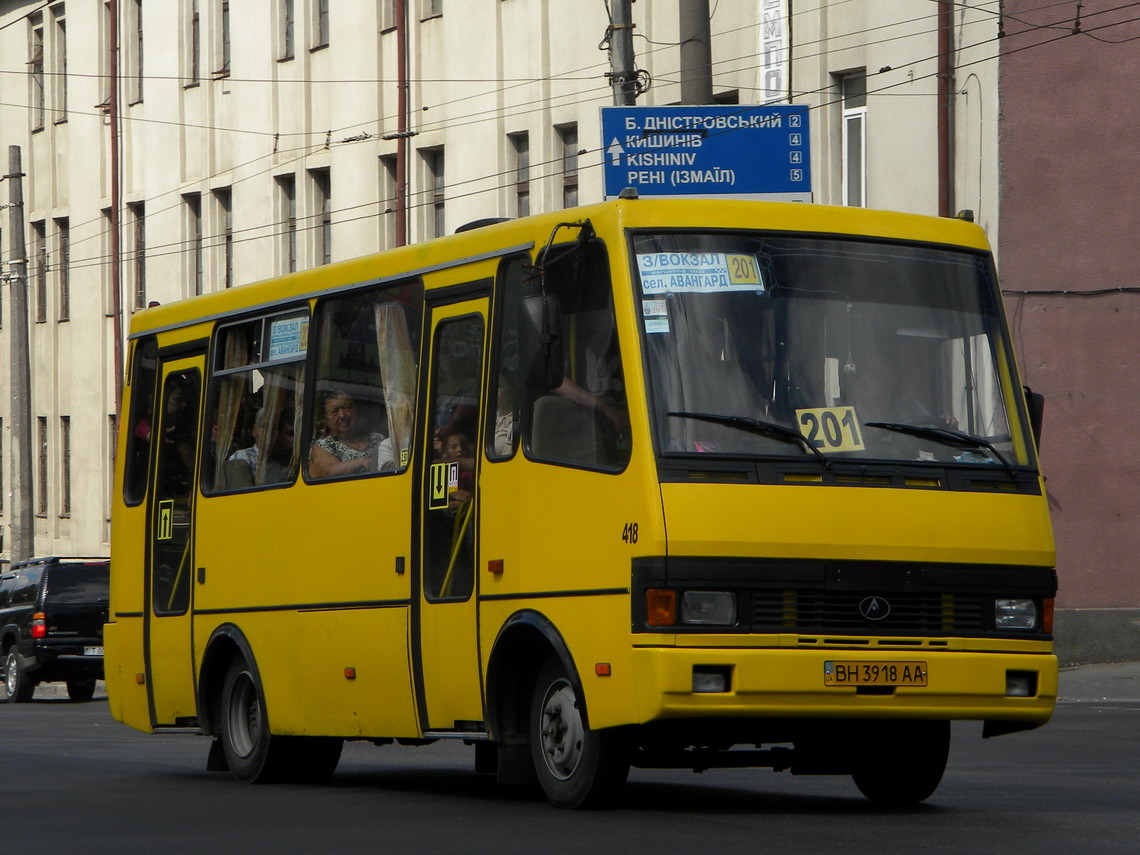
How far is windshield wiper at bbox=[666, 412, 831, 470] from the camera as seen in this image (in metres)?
10.1

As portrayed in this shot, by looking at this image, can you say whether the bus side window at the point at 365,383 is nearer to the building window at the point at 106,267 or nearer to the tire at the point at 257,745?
the tire at the point at 257,745

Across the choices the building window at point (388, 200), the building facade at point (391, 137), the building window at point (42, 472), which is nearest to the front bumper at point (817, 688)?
the building facade at point (391, 137)

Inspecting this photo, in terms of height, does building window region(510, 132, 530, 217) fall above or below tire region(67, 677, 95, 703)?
above

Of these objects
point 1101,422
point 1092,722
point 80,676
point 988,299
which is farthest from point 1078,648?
point 988,299

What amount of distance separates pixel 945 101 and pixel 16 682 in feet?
43.1

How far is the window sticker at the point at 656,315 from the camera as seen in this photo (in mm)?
10281

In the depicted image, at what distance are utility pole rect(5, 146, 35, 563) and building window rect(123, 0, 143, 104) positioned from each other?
217 inches

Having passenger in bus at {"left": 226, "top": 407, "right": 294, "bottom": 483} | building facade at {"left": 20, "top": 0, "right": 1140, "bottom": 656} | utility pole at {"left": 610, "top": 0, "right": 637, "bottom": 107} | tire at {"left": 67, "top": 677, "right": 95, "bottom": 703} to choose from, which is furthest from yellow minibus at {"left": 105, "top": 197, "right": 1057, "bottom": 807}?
tire at {"left": 67, "top": 677, "right": 95, "bottom": 703}

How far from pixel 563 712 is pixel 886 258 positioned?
254 cm

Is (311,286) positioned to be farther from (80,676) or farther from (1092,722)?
(80,676)

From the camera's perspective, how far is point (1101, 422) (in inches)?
984

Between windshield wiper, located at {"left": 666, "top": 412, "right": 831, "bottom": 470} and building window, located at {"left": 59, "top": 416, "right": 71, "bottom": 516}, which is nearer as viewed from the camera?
windshield wiper, located at {"left": 666, "top": 412, "right": 831, "bottom": 470}

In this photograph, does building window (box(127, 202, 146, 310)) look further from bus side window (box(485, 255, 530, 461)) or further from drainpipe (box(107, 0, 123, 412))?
bus side window (box(485, 255, 530, 461))

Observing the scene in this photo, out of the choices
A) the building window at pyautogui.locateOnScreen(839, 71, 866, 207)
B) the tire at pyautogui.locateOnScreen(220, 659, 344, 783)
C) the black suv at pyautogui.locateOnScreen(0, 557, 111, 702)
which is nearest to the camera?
the tire at pyautogui.locateOnScreen(220, 659, 344, 783)
